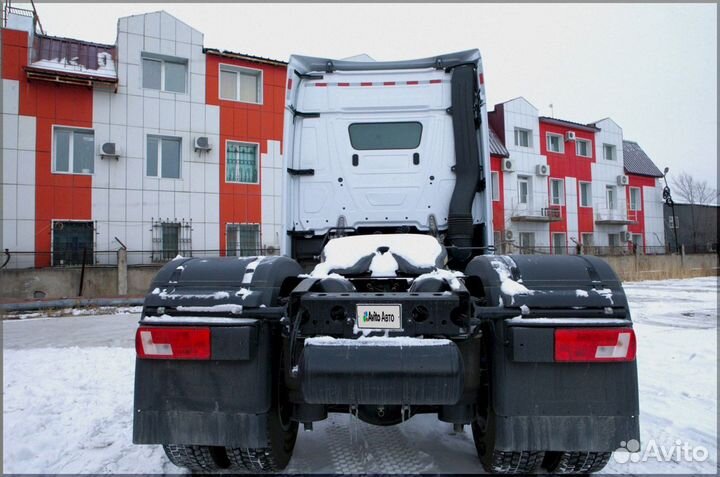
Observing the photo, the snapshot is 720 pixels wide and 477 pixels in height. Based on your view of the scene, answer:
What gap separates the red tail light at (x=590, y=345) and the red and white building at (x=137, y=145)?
582 inches

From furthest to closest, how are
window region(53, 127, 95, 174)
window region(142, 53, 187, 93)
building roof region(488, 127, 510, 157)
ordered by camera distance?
building roof region(488, 127, 510, 157) → window region(142, 53, 187, 93) → window region(53, 127, 95, 174)

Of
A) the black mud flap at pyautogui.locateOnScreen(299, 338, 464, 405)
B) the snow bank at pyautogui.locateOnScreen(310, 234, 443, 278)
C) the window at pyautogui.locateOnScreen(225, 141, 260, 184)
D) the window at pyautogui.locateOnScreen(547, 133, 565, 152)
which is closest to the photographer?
the black mud flap at pyautogui.locateOnScreen(299, 338, 464, 405)

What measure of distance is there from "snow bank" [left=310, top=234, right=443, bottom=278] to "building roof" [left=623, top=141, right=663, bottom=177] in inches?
1251

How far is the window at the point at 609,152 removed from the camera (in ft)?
94.0

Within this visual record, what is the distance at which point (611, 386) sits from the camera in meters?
2.14

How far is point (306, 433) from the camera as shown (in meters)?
3.40

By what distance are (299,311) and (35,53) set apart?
57.1ft

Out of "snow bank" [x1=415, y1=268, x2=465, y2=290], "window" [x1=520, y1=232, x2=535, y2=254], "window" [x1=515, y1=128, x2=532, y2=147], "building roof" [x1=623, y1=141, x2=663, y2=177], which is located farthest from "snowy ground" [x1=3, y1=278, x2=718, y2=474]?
"building roof" [x1=623, y1=141, x2=663, y2=177]

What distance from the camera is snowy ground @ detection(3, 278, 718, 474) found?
2.87 m

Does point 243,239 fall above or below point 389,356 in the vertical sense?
above

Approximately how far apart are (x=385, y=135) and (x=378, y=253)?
2138 millimetres

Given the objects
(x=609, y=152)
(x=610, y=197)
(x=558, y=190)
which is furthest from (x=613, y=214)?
(x=558, y=190)

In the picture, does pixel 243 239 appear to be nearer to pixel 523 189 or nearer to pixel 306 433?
pixel 306 433

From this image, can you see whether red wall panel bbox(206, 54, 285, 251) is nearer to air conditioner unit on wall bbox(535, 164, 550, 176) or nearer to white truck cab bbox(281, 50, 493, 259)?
white truck cab bbox(281, 50, 493, 259)
